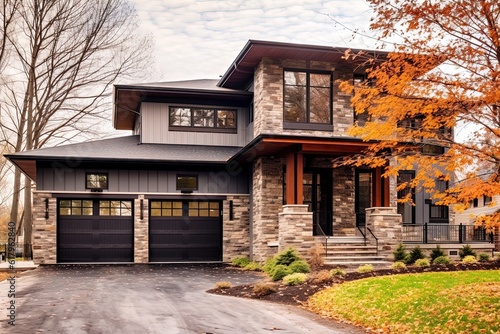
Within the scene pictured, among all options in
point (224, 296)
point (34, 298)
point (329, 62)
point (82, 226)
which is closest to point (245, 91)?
point (329, 62)

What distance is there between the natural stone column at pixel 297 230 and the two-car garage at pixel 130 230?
5582 millimetres

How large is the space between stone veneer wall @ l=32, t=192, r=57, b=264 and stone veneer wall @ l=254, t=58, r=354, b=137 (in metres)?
8.94

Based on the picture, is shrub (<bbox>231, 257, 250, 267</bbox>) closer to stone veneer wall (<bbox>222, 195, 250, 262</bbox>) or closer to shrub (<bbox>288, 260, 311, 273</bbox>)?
stone veneer wall (<bbox>222, 195, 250, 262</bbox>)

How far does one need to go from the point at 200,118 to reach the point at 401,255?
10926 millimetres

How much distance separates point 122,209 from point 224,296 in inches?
417

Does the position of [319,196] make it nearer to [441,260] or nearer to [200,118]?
[441,260]

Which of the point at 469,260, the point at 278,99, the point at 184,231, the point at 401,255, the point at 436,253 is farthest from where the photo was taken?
the point at 184,231

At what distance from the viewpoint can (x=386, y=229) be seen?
19875 millimetres

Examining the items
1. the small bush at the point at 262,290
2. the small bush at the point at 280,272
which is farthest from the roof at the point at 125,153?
the small bush at the point at 262,290

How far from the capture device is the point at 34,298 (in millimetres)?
12828

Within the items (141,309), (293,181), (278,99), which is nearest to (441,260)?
(293,181)

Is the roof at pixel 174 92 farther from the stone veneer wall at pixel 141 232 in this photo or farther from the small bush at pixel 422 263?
the small bush at pixel 422 263

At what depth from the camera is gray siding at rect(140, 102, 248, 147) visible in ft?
80.9

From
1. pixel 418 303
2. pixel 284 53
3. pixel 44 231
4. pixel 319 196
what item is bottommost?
pixel 418 303
